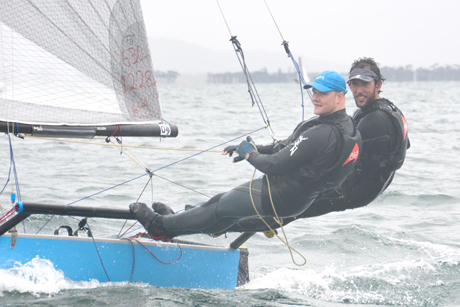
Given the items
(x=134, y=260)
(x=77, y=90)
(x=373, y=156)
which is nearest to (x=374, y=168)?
(x=373, y=156)

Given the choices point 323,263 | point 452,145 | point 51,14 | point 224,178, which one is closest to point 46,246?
point 51,14

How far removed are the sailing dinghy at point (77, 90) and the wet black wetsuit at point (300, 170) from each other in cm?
66

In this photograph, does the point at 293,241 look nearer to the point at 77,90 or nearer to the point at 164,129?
the point at 164,129

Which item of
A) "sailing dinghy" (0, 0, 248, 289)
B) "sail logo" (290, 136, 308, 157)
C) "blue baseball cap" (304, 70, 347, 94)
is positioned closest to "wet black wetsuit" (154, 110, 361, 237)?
"sail logo" (290, 136, 308, 157)

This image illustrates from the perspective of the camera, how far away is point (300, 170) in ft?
12.3

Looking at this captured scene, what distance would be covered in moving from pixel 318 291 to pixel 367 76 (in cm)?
143

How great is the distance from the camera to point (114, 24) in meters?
4.18

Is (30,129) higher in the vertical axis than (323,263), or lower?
higher

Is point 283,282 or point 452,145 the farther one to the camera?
point 452,145

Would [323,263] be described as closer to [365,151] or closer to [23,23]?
[365,151]

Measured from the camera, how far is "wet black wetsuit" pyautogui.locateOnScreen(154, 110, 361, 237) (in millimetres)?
3697

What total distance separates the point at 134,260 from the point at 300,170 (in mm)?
1340

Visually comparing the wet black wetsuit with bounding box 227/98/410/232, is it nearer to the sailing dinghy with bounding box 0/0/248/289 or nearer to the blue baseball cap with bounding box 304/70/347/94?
the blue baseball cap with bounding box 304/70/347/94

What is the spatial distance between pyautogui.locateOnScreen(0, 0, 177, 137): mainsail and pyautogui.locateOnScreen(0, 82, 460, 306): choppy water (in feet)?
3.08
